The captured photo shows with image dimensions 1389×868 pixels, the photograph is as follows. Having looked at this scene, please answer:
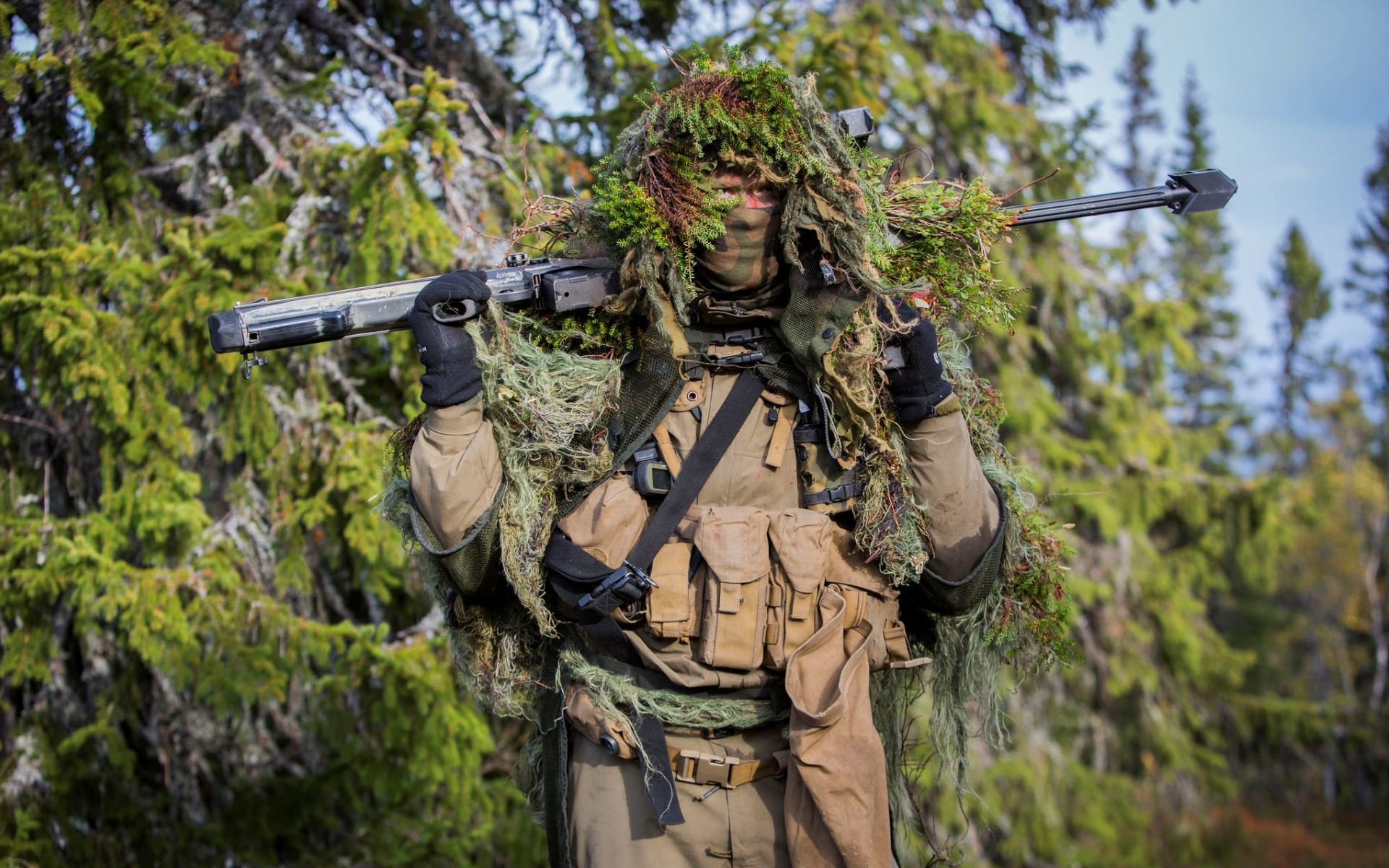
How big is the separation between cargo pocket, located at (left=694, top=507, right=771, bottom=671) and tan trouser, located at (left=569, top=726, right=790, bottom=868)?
268mm

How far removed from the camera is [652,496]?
270 centimetres

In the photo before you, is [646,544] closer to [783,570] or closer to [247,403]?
[783,570]

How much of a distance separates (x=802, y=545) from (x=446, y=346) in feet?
3.31

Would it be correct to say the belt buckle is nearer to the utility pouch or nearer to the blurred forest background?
the utility pouch

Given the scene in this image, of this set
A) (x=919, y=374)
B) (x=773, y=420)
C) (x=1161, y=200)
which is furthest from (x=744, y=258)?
(x=1161, y=200)

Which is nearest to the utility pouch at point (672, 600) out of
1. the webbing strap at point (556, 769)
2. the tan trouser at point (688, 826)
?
the tan trouser at point (688, 826)

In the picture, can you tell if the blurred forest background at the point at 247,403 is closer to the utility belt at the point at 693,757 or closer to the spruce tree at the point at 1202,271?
the utility belt at the point at 693,757

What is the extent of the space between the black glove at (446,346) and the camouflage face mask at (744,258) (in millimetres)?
576

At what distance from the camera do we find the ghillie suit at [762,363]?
2.53m

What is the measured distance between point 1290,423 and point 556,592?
117 ft

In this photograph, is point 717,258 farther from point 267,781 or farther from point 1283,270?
point 1283,270

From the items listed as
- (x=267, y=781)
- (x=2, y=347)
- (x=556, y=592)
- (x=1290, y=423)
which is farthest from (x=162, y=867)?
(x=1290, y=423)

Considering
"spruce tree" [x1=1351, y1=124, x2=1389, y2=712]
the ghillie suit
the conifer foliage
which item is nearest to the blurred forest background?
the conifer foliage

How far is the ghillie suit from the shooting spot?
8.31 feet
